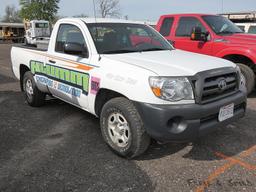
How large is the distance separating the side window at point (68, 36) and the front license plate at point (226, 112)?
6.71 feet

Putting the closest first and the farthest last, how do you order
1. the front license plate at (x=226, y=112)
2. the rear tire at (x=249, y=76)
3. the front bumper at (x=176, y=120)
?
the front bumper at (x=176, y=120), the front license plate at (x=226, y=112), the rear tire at (x=249, y=76)

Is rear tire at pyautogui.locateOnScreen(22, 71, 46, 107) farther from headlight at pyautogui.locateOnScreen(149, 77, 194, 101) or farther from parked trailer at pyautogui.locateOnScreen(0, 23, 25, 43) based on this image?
parked trailer at pyautogui.locateOnScreen(0, 23, 25, 43)

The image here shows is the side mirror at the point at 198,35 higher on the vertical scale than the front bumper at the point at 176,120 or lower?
higher

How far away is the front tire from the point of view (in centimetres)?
331

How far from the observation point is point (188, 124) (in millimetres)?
3113

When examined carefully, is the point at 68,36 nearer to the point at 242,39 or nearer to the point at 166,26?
the point at 166,26

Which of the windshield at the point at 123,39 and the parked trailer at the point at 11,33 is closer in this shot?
the windshield at the point at 123,39

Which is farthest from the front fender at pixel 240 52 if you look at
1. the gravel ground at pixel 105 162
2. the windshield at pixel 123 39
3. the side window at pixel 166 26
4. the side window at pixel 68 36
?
the side window at pixel 68 36

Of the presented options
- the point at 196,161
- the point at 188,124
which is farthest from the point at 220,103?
the point at 196,161

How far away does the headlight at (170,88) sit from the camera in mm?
3107

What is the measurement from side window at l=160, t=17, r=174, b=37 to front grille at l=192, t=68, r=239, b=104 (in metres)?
4.11

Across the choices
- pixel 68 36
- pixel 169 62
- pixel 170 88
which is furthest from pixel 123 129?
pixel 68 36

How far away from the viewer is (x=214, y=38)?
6711 millimetres

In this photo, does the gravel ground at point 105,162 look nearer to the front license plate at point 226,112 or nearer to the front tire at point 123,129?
the front tire at point 123,129
